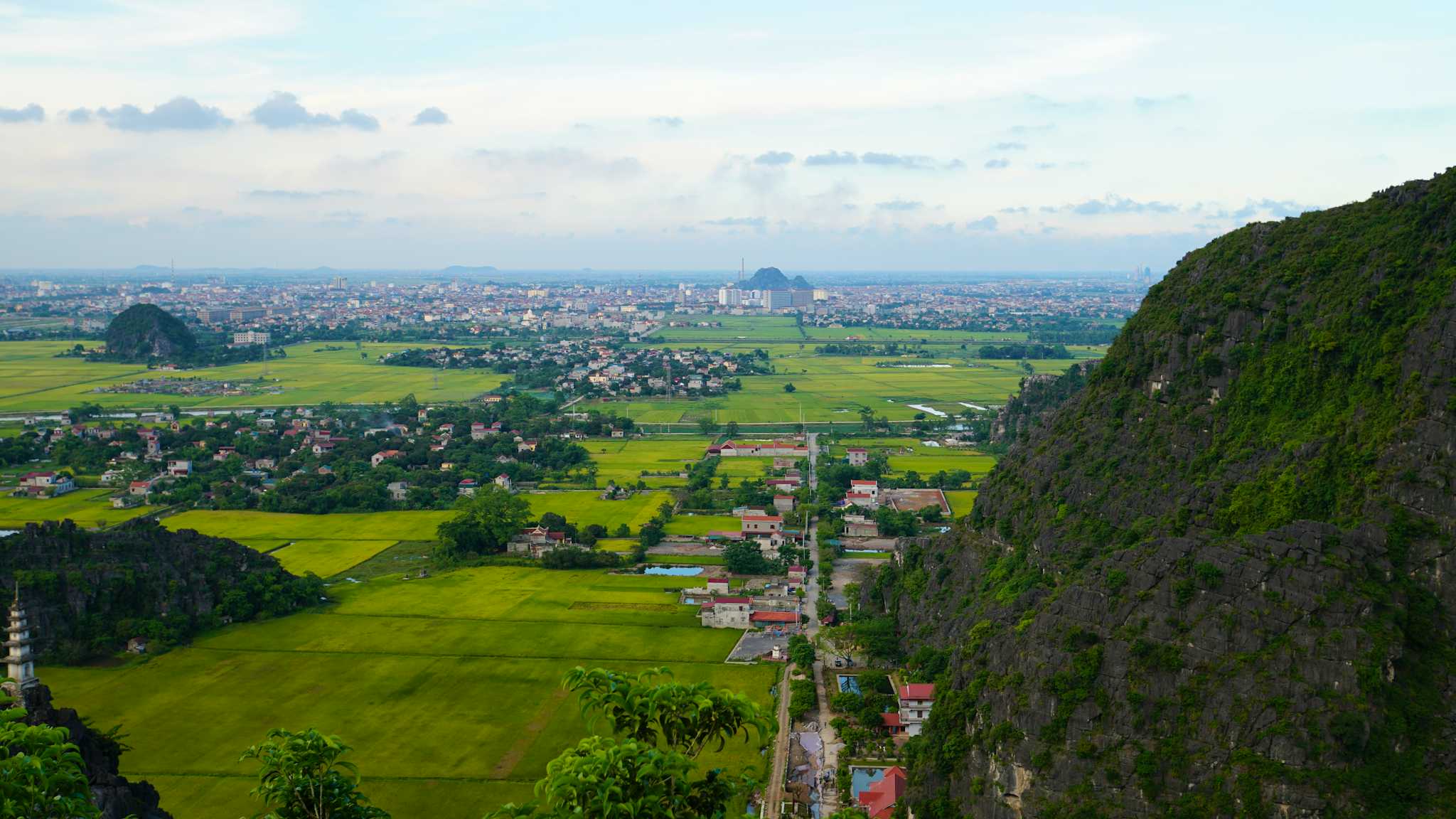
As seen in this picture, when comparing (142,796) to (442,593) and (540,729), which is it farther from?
(442,593)

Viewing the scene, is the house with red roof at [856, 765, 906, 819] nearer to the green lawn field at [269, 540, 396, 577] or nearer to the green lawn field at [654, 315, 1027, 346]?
A: the green lawn field at [269, 540, 396, 577]

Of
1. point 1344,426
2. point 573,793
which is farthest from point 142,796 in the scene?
point 1344,426

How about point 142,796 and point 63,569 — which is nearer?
point 142,796

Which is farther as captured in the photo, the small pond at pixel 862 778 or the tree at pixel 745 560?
the tree at pixel 745 560

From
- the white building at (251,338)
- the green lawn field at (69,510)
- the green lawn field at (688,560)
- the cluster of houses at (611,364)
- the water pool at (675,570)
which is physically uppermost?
the white building at (251,338)

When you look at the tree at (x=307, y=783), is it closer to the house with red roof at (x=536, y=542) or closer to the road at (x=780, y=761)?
the road at (x=780, y=761)

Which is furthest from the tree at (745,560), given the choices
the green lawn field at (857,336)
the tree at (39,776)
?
the green lawn field at (857,336)

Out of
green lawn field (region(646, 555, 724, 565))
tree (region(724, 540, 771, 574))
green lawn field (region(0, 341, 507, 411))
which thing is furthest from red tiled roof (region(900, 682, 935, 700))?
green lawn field (region(0, 341, 507, 411))
